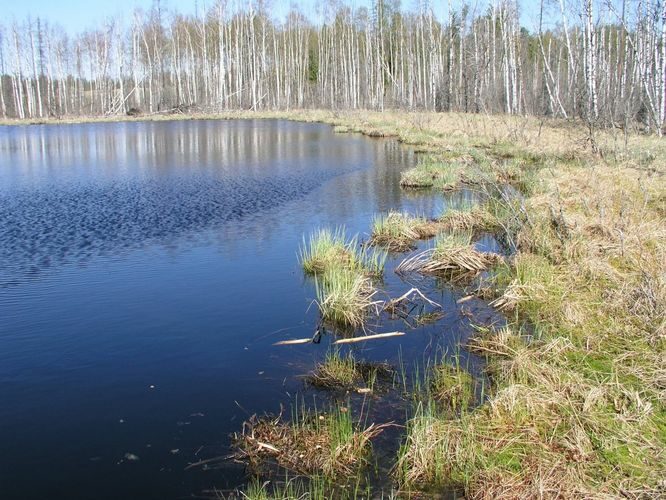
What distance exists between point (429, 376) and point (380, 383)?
0.46m

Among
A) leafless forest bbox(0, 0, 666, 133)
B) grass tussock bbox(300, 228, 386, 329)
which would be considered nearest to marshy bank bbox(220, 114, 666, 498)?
grass tussock bbox(300, 228, 386, 329)

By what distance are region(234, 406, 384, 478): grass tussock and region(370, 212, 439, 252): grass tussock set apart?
5746mm

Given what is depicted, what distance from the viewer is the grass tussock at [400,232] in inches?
406

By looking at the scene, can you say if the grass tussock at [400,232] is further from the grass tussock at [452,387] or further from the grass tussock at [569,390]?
the grass tussock at [452,387]

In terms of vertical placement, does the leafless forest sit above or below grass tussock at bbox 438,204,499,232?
above

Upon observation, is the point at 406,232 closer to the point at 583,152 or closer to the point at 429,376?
the point at 429,376

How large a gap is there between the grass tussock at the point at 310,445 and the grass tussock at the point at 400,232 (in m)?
5.75

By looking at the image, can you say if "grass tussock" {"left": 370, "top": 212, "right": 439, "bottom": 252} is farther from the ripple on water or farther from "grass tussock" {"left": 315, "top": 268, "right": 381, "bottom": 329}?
the ripple on water

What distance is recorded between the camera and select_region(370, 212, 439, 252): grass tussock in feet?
33.8

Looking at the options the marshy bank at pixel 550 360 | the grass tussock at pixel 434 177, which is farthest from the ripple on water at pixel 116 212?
the marshy bank at pixel 550 360

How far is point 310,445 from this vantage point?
14.2 ft

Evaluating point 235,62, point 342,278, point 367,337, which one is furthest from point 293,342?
point 235,62

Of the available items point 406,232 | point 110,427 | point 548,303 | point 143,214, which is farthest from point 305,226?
point 110,427

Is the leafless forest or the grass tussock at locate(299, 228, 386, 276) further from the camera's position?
the leafless forest
